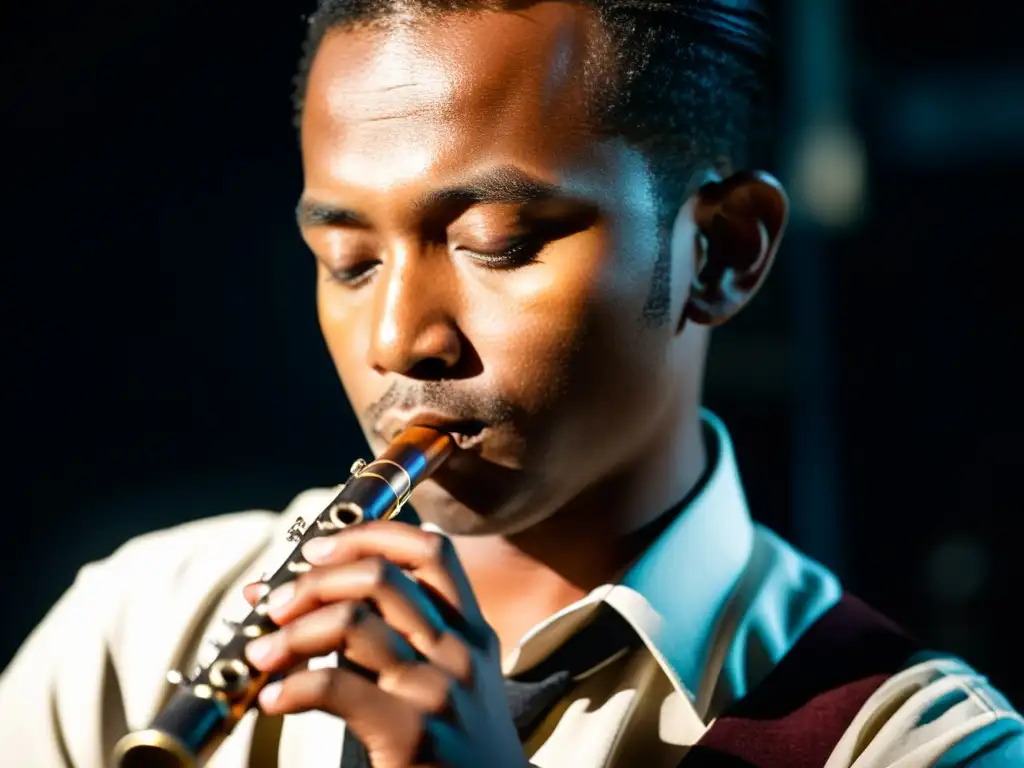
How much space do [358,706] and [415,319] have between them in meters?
0.39

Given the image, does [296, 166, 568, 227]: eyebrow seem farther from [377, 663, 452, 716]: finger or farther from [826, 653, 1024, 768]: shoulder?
[826, 653, 1024, 768]: shoulder

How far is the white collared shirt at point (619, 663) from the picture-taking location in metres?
1.21

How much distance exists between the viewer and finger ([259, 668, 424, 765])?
0.90 metres

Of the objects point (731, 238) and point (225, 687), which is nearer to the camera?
point (225, 687)

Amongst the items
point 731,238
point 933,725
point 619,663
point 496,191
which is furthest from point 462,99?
point 933,725

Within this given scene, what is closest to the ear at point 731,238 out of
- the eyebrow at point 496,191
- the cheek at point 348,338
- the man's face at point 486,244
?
the man's face at point 486,244

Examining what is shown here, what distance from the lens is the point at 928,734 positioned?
3.86ft

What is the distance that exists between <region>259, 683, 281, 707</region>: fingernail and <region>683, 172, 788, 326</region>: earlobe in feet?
2.08

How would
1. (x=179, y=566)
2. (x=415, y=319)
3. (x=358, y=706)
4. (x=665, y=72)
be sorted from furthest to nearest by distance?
(x=179, y=566) < (x=665, y=72) < (x=415, y=319) < (x=358, y=706)

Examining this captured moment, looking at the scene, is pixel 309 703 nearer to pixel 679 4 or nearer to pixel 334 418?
pixel 679 4

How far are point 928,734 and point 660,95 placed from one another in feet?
2.30

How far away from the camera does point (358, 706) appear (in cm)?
91

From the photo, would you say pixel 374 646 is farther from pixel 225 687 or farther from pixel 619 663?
pixel 619 663

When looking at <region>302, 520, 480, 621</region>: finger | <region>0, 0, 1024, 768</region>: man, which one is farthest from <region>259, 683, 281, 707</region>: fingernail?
<region>0, 0, 1024, 768</region>: man
